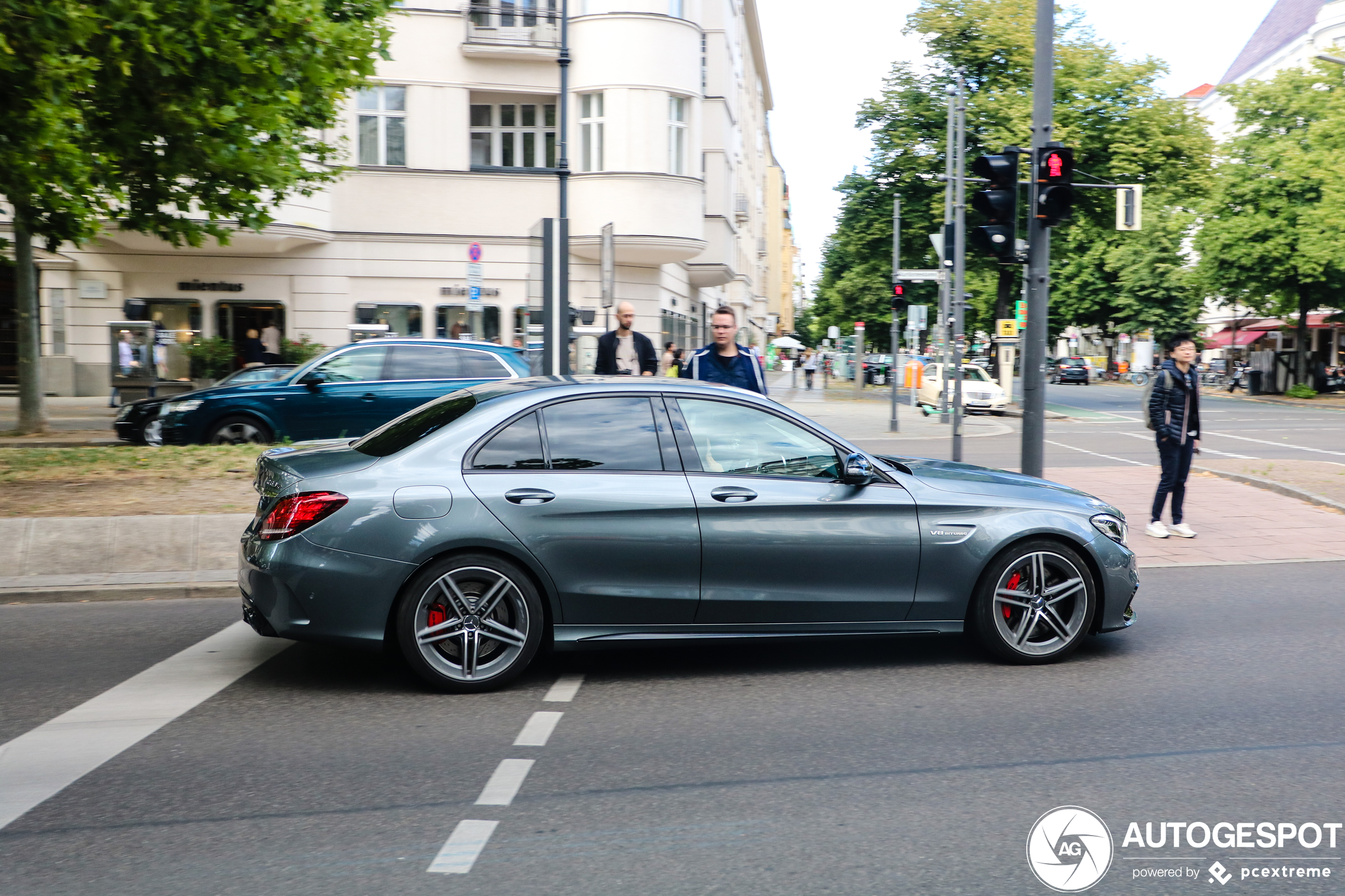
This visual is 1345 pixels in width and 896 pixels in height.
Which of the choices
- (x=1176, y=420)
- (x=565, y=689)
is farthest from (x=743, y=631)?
(x=1176, y=420)

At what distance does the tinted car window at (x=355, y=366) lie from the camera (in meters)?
14.7

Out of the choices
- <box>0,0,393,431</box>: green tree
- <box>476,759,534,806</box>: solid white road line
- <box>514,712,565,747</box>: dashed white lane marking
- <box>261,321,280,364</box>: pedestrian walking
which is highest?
<box>0,0,393,431</box>: green tree

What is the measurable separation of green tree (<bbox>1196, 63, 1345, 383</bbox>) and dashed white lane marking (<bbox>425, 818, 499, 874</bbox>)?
149ft

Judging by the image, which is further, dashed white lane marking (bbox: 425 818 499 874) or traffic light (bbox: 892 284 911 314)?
traffic light (bbox: 892 284 911 314)

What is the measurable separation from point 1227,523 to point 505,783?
8.92m

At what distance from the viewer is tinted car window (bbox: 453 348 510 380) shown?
14992 mm

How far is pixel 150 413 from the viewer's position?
15836mm

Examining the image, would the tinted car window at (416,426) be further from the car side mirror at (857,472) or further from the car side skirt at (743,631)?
the car side mirror at (857,472)

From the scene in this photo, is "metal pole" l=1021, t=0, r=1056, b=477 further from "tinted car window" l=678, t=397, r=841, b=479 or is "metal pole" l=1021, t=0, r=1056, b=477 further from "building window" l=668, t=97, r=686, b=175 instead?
"building window" l=668, t=97, r=686, b=175

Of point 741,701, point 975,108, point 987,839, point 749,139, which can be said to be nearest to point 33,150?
point 741,701

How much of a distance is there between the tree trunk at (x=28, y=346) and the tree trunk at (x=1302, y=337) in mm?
42860

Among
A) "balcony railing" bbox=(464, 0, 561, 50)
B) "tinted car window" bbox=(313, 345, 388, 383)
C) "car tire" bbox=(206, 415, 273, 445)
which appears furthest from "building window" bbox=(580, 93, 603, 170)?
"car tire" bbox=(206, 415, 273, 445)

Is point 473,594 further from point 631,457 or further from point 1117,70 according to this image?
point 1117,70

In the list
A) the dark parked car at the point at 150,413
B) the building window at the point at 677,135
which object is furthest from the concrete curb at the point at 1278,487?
the building window at the point at 677,135
